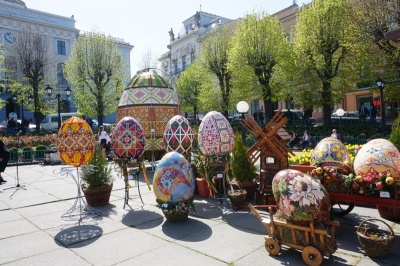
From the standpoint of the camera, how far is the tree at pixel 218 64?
101 ft

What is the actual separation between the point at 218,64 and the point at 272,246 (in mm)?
27766

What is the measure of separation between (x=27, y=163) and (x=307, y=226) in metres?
18.2

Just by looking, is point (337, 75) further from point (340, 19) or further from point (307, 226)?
point (307, 226)

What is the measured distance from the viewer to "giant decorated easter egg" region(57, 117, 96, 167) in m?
7.39

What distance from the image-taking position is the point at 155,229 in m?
6.23

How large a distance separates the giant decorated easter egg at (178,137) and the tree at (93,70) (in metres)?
23.7

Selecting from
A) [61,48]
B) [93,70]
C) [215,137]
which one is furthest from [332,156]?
[61,48]

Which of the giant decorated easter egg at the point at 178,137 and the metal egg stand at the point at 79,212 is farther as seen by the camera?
the giant decorated easter egg at the point at 178,137

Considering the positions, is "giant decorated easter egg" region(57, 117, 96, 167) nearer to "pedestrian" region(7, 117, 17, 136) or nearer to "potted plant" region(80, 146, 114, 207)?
"potted plant" region(80, 146, 114, 207)

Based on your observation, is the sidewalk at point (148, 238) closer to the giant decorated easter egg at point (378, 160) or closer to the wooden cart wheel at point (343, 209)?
the wooden cart wheel at point (343, 209)

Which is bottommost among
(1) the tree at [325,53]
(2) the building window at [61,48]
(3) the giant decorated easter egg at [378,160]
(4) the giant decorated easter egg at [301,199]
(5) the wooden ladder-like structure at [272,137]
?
(4) the giant decorated easter egg at [301,199]

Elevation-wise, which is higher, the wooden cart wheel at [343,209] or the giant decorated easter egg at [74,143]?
the giant decorated easter egg at [74,143]

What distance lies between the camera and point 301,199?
458 cm

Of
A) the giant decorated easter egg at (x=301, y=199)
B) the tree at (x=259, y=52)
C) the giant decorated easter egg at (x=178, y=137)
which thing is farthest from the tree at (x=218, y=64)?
the giant decorated easter egg at (x=301, y=199)
